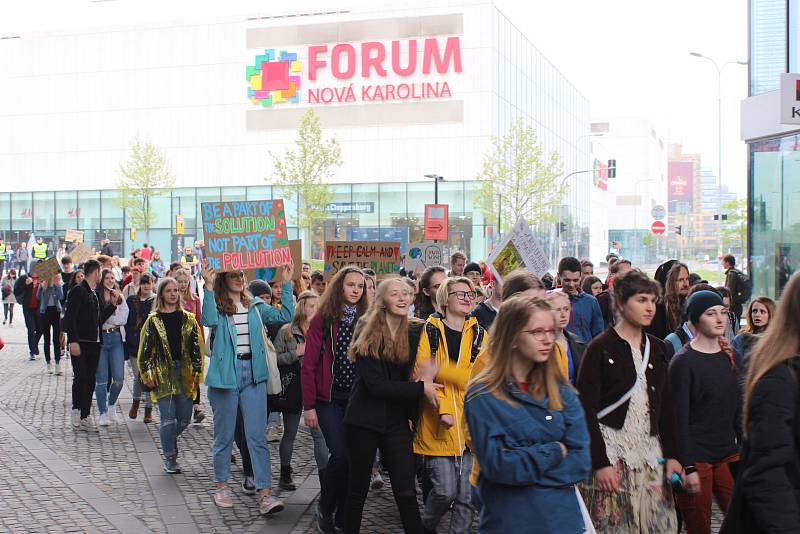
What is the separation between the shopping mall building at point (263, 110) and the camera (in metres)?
56.8

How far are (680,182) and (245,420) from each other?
622ft

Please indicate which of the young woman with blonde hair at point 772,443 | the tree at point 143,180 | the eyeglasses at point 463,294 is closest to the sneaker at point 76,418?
the eyeglasses at point 463,294

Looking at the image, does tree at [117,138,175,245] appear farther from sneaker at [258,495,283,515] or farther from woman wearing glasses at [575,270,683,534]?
woman wearing glasses at [575,270,683,534]

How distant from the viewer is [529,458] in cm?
387

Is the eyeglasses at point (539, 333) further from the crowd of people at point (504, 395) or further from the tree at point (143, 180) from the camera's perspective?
the tree at point (143, 180)

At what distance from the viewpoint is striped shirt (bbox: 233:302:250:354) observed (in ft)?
27.2

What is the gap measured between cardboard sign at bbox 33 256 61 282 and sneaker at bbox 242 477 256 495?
425 inches

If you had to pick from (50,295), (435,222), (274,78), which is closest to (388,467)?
(50,295)

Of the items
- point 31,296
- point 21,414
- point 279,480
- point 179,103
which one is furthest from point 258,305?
point 179,103

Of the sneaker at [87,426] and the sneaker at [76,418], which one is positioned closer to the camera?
the sneaker at [87,426]

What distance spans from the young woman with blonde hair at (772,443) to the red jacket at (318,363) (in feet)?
13.0

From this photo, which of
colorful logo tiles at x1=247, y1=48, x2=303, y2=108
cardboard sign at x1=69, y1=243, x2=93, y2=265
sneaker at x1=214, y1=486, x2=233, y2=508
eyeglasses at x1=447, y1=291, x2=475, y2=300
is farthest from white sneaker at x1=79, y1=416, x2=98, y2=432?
colorful logo tiles at x1=247, y1=48, x2=303, y2=108

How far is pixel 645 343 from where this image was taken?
5.52 metres

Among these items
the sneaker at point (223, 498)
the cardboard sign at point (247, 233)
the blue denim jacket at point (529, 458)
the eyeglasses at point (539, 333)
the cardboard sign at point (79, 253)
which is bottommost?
the sneaker at point (223, 498)
